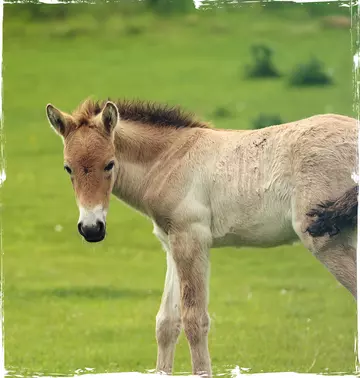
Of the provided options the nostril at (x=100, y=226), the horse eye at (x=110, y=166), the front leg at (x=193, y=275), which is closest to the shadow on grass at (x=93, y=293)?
the front leg at (x=193, y=275)

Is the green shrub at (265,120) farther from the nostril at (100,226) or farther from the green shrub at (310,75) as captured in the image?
the nostril at (100,226)

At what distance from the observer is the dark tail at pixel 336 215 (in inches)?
260

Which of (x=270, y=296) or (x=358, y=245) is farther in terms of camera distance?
(x=270, y=296)

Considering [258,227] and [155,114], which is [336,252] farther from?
[155,114]

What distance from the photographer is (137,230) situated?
13.9 meters

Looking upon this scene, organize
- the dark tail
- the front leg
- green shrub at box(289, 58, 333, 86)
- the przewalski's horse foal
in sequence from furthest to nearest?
green shrub at box(289, 58, 333, 86), the front leg, the przewalski's horse foal, the dark tail

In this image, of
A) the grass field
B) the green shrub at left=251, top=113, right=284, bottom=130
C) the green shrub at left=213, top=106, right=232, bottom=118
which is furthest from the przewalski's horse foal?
the green shrub at left=213, top=106, right=232, bottom=118

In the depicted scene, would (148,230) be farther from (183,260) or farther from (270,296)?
(183,260)

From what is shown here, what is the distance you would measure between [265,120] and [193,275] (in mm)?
7398

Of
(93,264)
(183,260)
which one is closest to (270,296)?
(93,264)

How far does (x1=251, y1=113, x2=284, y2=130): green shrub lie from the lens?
13.6 m

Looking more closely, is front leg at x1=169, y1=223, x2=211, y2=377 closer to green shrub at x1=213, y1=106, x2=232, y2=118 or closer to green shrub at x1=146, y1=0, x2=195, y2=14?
green shrub at x1=146, y1=0, x2=195, y2=14

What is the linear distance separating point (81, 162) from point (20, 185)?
7892 millimetres

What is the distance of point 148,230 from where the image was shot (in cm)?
1397
